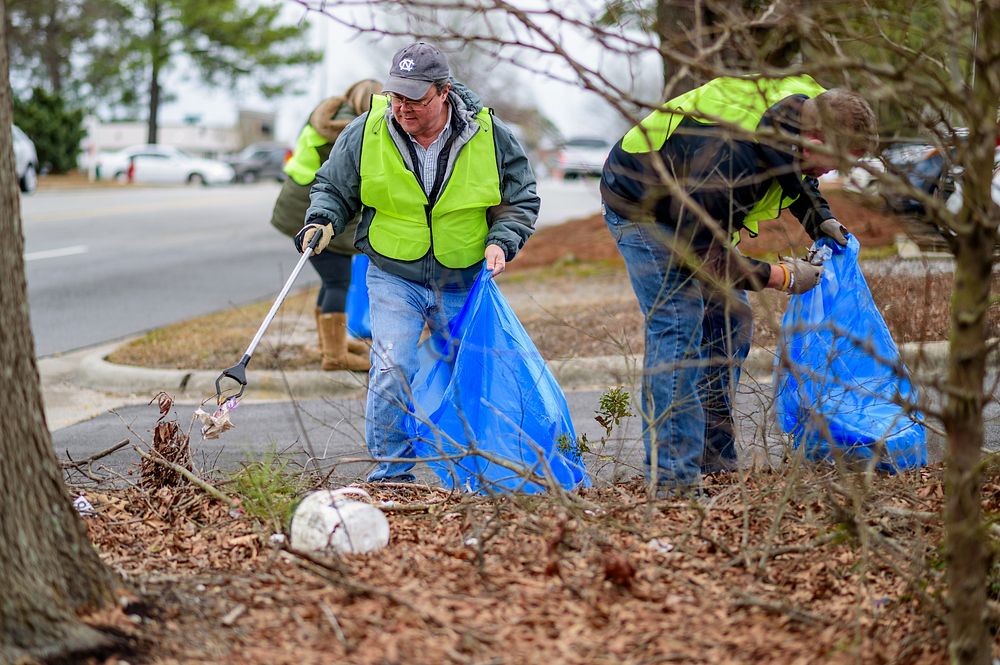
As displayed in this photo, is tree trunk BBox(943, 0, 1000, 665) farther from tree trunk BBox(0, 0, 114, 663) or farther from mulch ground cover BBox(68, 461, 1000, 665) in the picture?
tree trunk BBox(0, 0, 114, 663)

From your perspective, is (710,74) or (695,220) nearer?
(710,74)

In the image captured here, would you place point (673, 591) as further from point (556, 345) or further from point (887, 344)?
point (556, 345)

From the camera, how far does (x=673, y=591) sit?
3.35 metres

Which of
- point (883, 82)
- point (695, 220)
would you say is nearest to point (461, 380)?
point (695, 220)

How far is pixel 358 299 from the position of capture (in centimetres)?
779

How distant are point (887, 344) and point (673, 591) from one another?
Answer: 2.01 m

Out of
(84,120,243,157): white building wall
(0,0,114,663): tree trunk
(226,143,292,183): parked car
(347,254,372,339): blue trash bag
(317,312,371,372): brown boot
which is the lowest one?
(84,120,243,157): white building wall

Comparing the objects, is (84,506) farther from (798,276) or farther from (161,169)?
(161,169)

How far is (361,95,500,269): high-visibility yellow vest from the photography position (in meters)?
5.03

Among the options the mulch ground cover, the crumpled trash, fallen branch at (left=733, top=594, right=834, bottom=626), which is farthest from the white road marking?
fallen branch at (left=733, top=594, right=834, bottom=626)

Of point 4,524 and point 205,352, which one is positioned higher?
point 4,524

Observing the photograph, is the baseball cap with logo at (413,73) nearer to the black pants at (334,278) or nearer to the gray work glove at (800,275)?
the gray work glove at (800,275)

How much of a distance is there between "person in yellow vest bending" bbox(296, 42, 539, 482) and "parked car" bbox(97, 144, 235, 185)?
→ 3771 cm

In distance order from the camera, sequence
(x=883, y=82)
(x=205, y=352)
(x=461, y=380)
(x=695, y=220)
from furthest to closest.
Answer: (x=205, y=352) < (x=461, y=380) < (x=695, y=220) < (x=883, y=82)
